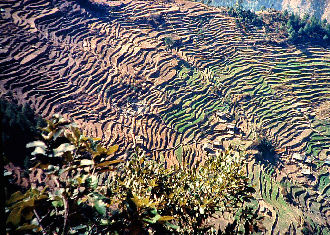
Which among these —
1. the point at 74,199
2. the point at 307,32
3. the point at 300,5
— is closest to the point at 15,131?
the point at 74,199

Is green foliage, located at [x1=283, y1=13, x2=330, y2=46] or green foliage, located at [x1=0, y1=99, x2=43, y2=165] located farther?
green foliage, located at [x1=283, y1=13, x2=330, y2=46]

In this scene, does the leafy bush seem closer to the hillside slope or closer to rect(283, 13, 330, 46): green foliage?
rect(283, 13, 330, 46): green foliage

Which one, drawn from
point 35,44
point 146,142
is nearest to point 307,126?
point 146,142

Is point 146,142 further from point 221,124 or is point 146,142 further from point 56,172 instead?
point 56,172

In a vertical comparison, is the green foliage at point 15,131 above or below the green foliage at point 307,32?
below

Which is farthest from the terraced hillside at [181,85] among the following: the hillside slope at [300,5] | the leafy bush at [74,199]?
the hillside slope at [300,5]

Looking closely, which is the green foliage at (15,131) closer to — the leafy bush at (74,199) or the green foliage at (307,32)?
the leafy bush at (74,199)

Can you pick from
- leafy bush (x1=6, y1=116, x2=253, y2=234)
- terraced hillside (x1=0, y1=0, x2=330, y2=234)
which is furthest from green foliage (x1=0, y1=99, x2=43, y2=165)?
leafy bush (x1=6, y1=116, x2=253, y2=234)

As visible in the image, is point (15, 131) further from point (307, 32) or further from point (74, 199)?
point (307, 32)

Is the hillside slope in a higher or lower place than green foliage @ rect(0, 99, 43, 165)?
higher
